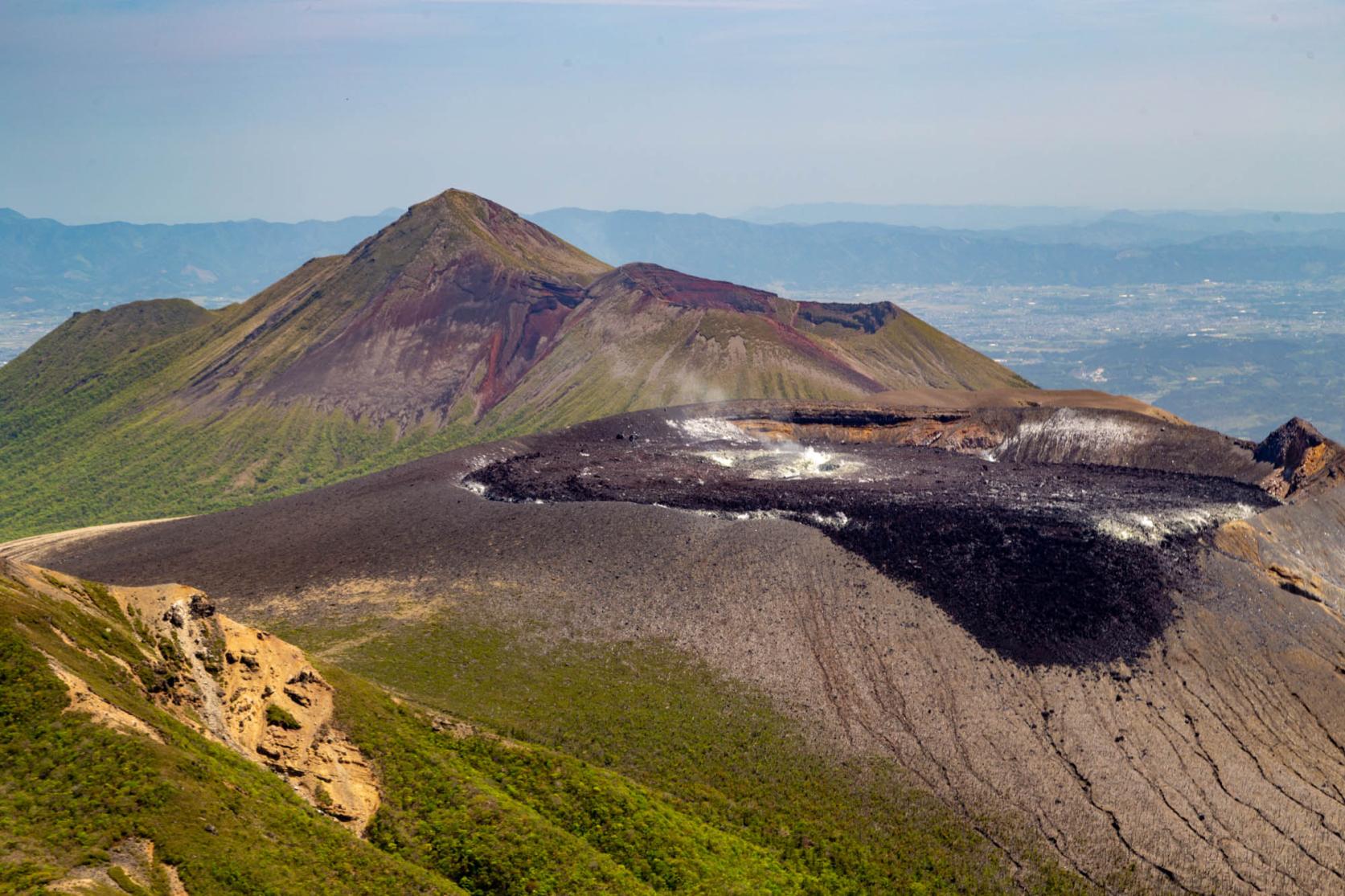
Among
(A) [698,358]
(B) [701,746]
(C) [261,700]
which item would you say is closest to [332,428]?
(A) [698,358]

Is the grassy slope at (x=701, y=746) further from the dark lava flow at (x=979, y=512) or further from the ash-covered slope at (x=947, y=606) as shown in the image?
the dark lava flow at (x=979, y=512)

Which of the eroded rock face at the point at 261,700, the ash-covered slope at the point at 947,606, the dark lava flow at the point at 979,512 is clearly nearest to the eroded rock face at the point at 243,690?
the eroded rock face at the point at 261,700

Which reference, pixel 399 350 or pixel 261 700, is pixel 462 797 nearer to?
pixel 261 700

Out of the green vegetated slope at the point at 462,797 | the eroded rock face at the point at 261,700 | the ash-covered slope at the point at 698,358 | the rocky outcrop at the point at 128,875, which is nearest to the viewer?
the rocky outcrop at the point at 128,875

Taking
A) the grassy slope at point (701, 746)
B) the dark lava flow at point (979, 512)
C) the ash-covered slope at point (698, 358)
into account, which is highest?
the ash-covered slope at point (698, 358)

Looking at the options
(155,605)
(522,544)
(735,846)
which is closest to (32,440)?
(522,544)

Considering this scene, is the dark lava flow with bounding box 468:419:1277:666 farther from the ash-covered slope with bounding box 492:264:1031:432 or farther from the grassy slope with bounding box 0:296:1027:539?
the grassy slope with bounding box 0:296:1027:539

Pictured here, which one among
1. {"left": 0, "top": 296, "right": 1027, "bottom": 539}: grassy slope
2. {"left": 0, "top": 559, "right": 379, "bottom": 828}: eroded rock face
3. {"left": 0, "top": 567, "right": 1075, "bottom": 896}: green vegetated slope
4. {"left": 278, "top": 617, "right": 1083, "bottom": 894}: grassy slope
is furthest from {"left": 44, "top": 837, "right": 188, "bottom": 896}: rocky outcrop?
{"left": 0, "top": 296, "right": 1027, "bottom": 539}: grassy slope
